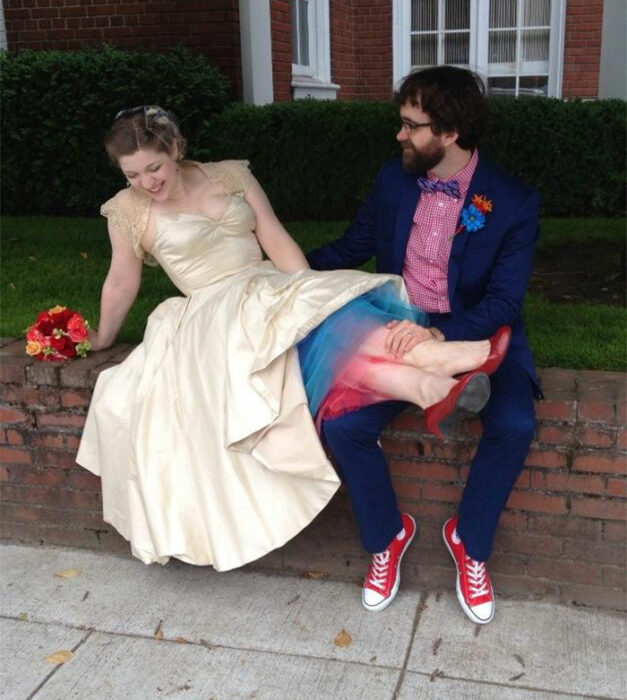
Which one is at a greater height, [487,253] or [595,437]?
[487,253]

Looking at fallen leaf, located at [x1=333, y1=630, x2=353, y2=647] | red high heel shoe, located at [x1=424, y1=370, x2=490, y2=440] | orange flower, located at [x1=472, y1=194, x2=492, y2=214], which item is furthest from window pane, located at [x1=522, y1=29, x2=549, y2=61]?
fallen leaf, located at [x1=333, y1=630, x2=353, y2=647]

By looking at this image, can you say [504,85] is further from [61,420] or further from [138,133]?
[61,420]

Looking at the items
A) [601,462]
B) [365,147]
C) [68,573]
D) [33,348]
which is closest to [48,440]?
[33,348]

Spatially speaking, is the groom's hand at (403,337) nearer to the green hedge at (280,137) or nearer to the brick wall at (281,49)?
the green hedge at (280,137)

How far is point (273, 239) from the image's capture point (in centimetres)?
331

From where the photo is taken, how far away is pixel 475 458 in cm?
279

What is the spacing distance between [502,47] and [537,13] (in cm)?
60

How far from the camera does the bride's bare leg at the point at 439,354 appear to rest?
8.93ft

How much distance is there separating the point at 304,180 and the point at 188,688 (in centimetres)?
553

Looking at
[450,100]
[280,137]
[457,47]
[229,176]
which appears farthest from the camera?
[457,47]

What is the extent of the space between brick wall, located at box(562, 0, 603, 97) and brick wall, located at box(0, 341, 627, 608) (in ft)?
29.4

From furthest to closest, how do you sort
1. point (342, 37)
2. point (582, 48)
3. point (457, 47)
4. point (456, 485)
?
1. point (457, 47)
2. point (342, 37)
3. point (582, 48)
4. point (456, 485)

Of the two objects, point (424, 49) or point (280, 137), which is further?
point (424, 49)

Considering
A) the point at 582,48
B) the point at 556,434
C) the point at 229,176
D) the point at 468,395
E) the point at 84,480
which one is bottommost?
the point at 84,480
